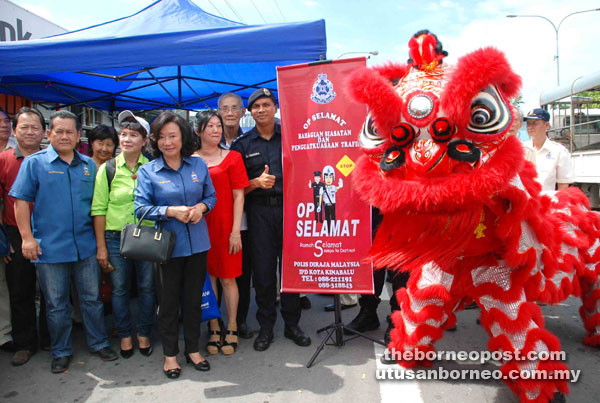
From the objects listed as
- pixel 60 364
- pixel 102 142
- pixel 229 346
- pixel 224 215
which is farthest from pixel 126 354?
pixel 102 142

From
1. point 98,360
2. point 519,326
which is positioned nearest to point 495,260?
point 519,326

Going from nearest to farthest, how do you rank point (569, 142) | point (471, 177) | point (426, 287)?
point (471, 177) → point (426, 287) → point (569, 142)

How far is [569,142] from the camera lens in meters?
9.24

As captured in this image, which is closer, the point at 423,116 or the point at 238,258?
the point at 423,116

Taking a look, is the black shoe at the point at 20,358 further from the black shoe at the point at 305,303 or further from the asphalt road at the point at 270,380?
the black shoe at the point at 305,303

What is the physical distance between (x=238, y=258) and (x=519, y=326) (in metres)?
2.11

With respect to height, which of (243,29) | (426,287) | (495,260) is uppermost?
(243,29)

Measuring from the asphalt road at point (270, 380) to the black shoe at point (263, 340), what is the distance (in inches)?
2.0

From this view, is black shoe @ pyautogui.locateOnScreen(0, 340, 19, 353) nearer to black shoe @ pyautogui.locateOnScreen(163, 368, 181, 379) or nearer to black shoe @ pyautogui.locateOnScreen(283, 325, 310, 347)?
black shoe @ pyautogui.locateOnScreen(163, 368, 181, 379)

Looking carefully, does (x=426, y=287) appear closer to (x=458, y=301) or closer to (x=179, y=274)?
(x=458, y=301)

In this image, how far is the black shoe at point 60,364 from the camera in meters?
3.07

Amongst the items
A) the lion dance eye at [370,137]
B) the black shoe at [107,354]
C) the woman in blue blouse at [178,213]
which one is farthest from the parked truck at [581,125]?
the black shoe at [107,354]

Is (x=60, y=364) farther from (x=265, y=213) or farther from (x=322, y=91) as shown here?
(x=322, y=91)

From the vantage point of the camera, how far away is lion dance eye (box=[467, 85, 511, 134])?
6.08ft
